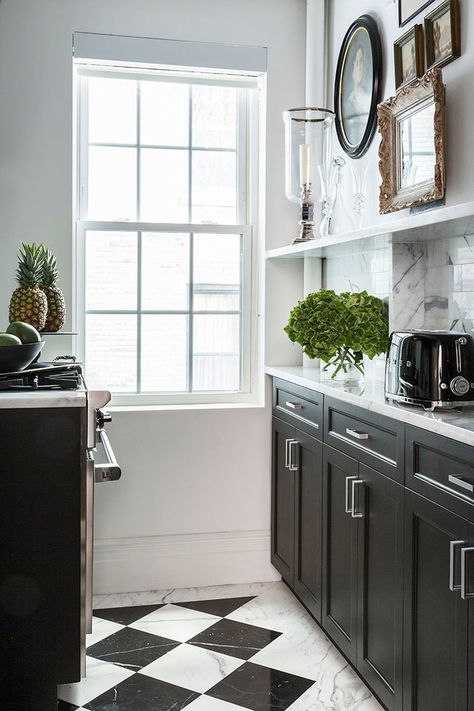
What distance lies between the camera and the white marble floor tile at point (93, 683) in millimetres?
2434

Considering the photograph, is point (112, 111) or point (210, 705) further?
point (112, 111)

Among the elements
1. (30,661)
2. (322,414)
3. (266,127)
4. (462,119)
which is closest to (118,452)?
(322,414)

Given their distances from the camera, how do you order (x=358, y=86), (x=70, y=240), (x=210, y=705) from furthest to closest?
(x=70, y=240) → (x=358, y=86) → (x=210, y=705)

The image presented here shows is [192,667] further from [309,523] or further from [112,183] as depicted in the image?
[112,183]

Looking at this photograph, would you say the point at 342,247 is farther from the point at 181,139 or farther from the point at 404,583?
the point at 404,583

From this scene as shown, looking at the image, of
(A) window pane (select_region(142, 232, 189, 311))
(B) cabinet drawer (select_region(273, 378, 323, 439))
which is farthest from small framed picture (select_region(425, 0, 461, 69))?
(A) window pane (select_region(142, 232, 189, 311))

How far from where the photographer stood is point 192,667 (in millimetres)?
2639

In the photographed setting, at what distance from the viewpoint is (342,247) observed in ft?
9.57

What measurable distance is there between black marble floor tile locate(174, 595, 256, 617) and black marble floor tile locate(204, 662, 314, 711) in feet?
1.74

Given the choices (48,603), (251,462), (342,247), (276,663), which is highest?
(342,247)

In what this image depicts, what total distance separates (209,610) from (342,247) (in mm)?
1629

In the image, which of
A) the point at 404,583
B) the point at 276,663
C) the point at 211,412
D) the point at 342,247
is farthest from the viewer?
the point at 211,412

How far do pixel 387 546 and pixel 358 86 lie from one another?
193 cm

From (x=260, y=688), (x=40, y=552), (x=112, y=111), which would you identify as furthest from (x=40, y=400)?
(x=112, y=111)
